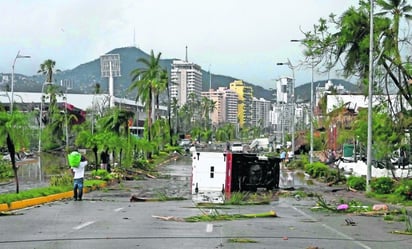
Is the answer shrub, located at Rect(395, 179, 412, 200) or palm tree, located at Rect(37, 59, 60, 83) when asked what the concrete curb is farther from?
palm tree, located at Rect(37, 59, 60, 83)

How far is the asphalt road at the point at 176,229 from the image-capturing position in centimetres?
1533

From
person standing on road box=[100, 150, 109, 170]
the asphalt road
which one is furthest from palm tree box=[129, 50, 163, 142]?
the asphalt road

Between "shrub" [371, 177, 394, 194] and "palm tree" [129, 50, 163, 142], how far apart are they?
5018 centimetres

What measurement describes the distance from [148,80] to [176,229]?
6809cm

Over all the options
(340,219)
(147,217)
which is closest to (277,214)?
(340,219)

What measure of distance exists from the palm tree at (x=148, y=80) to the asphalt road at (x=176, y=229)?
195 ft

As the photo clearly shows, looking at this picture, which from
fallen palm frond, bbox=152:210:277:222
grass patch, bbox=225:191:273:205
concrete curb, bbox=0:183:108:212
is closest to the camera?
fallen palm frond, bbox=152:210:277:222

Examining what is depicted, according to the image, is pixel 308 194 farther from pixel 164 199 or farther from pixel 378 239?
pixel 378 239

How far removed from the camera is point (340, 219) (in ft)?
72.6

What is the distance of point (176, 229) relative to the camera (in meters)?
18.2

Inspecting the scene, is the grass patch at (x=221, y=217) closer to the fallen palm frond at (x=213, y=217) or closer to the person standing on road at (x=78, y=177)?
the fallen palm frond at (x=213, y=217)

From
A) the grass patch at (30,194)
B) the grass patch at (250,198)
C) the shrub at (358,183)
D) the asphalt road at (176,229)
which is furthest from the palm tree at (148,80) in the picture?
the asphalt road at (176,229)

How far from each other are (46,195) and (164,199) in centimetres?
466

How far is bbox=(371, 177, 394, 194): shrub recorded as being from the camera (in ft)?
116
